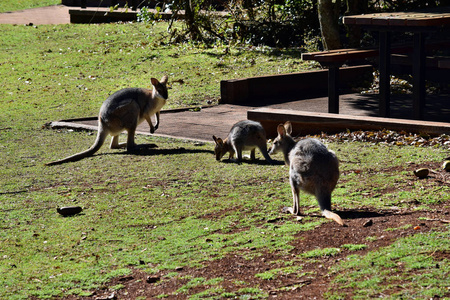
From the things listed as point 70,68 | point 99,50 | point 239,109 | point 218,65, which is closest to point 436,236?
point 239,109

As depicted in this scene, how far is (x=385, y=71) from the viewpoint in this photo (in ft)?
32.3

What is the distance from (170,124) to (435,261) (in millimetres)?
7251

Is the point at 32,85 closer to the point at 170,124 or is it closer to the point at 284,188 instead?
the point at 170,124

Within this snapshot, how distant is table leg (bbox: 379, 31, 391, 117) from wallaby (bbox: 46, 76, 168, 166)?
10.1ft

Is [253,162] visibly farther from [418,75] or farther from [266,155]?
[418,75]

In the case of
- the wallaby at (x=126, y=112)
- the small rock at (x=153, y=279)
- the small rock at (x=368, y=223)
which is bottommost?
the small rock at (x=153, y=279)

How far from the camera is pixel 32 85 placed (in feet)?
49.4

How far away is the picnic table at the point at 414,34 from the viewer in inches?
355

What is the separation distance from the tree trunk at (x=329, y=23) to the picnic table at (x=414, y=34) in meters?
4.48

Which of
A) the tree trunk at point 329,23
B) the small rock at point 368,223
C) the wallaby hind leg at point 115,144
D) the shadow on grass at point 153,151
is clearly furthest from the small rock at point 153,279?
the tree trunk at point 329,23

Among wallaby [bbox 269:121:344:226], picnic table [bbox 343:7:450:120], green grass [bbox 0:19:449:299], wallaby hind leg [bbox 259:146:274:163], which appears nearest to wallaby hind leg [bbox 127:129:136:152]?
green grass [bbox 0:19:449:299]

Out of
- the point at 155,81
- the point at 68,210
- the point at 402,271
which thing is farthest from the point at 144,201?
the point at 402,271

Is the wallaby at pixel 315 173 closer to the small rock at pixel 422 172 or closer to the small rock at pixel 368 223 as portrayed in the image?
the small rock at pixel 368 223

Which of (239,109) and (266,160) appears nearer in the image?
(266,160)
